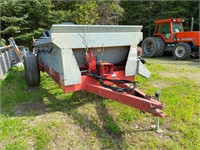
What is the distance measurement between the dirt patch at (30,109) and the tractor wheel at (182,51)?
8.01 metres

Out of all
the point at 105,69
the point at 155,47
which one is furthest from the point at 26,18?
the point at 105,69

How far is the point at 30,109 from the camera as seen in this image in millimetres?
3205

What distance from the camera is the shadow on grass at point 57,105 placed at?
102 inches

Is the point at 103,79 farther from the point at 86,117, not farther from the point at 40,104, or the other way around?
the point at 40,104

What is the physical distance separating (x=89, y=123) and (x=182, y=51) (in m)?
8.32

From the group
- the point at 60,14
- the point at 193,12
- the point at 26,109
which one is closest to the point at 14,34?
the point at 60,14

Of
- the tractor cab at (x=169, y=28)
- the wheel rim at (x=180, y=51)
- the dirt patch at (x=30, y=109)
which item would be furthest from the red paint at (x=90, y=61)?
the tractor cab at (x=169, y=28)

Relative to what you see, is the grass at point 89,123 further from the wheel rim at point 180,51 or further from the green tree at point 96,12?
the green tree at point 96,12

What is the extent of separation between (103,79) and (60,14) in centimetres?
1338

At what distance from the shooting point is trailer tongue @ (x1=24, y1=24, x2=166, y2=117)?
2.44 m

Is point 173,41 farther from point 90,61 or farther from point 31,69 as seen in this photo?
point 90,61

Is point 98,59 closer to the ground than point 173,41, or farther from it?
farther from it

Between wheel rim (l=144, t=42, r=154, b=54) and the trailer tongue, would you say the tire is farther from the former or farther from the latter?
the trailer tongue

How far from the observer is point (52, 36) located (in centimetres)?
239
